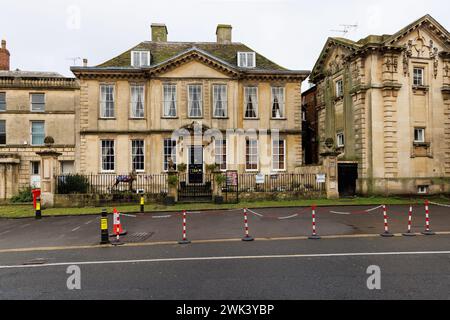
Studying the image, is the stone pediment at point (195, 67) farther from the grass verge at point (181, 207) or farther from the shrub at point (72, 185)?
the grass verge at point (181, 207)

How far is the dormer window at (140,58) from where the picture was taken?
25406 millimetres

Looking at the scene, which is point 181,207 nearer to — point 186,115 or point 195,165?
point 195,165

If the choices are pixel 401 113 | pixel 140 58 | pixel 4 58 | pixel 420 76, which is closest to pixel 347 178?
pixel 401 113

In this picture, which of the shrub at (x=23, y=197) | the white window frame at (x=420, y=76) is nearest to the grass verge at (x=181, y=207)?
the shrub at (x=23, y=197)

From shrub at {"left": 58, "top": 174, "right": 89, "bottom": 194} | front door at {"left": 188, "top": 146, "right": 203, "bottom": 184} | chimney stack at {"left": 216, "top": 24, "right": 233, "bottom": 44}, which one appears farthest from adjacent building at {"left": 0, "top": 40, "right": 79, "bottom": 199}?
chimney stack at {"left": 216, "top": 24, "right": 233, "bottom": 44}

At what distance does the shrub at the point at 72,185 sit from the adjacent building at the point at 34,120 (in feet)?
24.4

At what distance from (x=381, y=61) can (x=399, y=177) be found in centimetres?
843

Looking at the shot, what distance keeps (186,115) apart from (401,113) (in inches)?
634

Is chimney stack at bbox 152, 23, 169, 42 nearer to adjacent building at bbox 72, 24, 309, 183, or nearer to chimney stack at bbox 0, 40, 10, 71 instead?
adjacent building at bbox 72, 24, 309, 183

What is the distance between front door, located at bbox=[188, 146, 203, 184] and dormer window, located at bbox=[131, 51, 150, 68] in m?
7.92

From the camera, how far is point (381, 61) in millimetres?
22562

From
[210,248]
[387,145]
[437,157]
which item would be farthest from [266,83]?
[210,248]

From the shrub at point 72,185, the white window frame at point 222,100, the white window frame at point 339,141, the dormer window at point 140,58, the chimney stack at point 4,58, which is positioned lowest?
the shrub at point 72,185

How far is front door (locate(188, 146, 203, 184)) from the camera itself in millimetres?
24328
